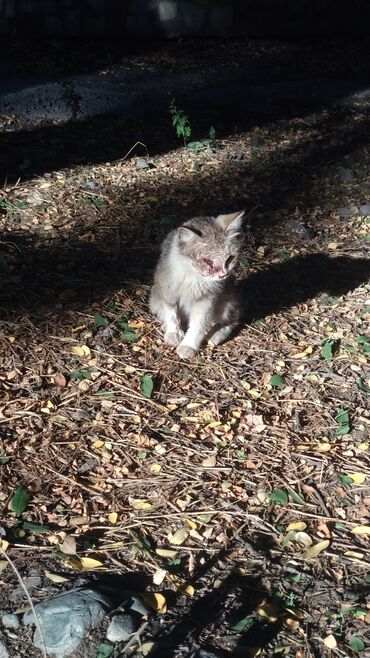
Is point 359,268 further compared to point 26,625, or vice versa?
point 359,268

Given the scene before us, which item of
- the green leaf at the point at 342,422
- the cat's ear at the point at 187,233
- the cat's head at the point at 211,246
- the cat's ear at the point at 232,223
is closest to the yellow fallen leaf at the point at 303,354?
the green leaf at the point at 342,422

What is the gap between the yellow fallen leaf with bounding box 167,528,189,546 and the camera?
381cm

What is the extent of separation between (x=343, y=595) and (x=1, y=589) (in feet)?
4.73

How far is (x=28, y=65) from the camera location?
9.43 m

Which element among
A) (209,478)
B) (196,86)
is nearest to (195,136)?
(196,86)

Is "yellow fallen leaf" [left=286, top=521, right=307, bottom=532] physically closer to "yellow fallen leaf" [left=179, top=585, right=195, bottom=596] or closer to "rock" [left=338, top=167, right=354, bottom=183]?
"yellow fallen leaf" [left=179, top=585, right=195, bottom=596]

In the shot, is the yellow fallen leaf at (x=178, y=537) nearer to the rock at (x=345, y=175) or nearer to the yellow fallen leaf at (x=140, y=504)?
the yellow fallen leaf at (x=140, y=504)

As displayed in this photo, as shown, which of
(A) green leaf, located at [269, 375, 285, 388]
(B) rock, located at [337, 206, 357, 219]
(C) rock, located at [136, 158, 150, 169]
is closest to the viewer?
(A) green leaf, located at [269, 375, 285, 388]

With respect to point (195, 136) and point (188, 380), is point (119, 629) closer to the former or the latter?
point (188, 380)

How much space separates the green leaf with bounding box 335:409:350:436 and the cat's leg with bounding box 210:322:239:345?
3.08ft

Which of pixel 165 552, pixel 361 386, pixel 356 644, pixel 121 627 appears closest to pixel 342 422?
pixel 361 386

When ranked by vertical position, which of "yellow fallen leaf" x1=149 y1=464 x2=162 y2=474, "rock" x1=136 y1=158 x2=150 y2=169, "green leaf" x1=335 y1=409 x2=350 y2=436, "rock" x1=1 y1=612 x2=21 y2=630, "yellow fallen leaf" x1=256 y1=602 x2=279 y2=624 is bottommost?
"green leaf" x1=335 y1=409 x2=350 y2=436

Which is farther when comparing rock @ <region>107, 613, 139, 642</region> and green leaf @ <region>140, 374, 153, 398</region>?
green leaf @ <region>140, 374, 153, 398</region>

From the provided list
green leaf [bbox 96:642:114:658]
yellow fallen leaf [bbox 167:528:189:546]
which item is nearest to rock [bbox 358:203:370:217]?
yellow fallen leaf [bbox 167:528:189:546]
